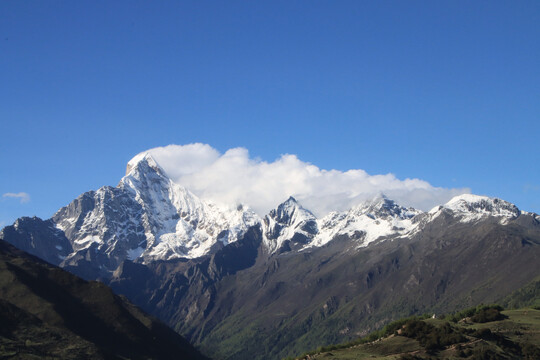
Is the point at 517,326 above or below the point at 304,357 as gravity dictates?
above

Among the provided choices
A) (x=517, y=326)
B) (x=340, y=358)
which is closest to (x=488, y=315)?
(x=517, y=326)

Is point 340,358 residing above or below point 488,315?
below

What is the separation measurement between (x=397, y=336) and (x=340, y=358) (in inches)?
918

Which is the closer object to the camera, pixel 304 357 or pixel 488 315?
pixel 304 357

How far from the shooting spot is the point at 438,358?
A: 480 ft

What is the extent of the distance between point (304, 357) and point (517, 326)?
61.3 m

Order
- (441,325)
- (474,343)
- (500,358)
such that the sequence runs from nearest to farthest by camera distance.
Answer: (500,358), (474,343), (441,325)

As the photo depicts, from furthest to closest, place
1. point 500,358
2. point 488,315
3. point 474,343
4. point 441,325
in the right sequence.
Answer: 1. point 488,315
2. point 441,325
3. point 474,343
4. point 500,358

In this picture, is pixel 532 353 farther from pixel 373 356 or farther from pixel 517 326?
pixel 373 356

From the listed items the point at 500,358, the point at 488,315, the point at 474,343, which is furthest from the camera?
the point at 488,315

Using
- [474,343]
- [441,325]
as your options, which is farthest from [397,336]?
[474,343]

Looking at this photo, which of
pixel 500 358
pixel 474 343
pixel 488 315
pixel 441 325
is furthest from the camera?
pixel 488 315

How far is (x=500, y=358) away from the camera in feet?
470

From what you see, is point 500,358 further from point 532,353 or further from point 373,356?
point 373,356
